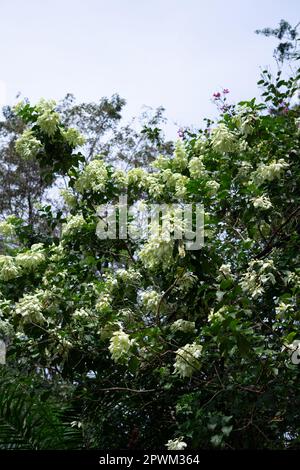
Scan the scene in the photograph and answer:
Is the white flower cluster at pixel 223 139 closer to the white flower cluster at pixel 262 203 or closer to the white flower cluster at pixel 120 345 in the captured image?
the white flower cluster at pixel 262 203

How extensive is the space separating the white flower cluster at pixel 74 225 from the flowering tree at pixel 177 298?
10 mm

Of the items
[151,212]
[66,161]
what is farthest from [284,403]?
[66,161]

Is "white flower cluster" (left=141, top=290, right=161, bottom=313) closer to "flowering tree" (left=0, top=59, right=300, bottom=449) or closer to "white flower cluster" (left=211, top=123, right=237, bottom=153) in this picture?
"flowering tree" (left=0, top=59, right=300, bottom=449)

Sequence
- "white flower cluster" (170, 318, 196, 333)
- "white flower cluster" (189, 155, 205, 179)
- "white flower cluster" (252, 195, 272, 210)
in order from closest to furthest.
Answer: "white flower cluster" (170, 318, 196, 333) → "white flower cluster" (252, 195, 272, 210) → "white flower cluster" (189, 155, 205, 179)

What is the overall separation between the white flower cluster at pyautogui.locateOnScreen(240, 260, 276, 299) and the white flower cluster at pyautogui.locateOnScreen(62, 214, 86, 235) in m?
1.47

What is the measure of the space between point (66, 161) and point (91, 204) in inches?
15.5

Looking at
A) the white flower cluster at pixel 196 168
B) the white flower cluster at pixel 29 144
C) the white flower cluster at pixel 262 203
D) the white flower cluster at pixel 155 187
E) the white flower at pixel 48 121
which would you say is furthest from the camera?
the white flower cluster at pixel 155 187

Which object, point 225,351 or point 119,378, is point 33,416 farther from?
point 225,351

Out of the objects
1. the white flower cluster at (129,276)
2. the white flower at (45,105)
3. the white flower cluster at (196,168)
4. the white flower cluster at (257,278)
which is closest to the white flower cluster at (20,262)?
the white flower cluster at (129,276)

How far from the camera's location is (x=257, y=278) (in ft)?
11.4

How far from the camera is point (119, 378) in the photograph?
3979 mm

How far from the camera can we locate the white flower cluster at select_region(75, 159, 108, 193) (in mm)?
4508

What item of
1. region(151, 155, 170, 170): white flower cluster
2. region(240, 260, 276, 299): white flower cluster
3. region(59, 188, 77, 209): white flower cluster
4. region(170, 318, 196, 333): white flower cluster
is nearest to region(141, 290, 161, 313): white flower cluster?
region(170, 318, 196, 333): white flower cluster

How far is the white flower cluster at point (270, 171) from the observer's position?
3924 millimetres
